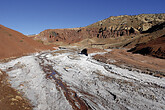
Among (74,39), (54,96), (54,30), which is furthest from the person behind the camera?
(54,30)

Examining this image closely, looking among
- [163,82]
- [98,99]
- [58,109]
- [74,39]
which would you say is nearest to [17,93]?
[58,109]

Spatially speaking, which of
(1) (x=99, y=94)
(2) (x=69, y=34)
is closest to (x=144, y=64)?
(1) (x=99, y=94)

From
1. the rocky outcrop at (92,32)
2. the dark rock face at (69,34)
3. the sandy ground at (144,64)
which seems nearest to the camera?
the sandy ground at (144,64)

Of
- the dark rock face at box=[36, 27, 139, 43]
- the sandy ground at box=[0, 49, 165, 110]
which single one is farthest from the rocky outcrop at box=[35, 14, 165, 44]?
the sandy ground at box=[0, 49, 165, 110]

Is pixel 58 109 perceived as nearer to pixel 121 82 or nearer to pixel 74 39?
pixel 121 82

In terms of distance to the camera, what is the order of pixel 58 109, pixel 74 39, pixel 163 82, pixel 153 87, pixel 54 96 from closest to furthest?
pixel 58 109 → pixel 54 96 → pixel 153 87 → pixel 163 82 → pixel 74 39

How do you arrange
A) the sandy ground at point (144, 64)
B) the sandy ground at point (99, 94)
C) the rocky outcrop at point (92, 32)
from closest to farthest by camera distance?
the sandy ground at point (99, 94), the sandy ground at point (144, 64), the rocky outcrop at point (92, 32)

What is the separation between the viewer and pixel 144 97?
5695mm

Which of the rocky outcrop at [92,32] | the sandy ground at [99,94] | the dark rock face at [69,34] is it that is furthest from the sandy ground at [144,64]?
the dark rock face at [69,34]

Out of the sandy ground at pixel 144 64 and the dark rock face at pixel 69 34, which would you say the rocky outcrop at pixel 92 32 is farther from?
the sandy ground at pixel 144 64

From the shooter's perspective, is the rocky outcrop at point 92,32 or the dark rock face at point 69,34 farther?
the dark rock face at point 69,34

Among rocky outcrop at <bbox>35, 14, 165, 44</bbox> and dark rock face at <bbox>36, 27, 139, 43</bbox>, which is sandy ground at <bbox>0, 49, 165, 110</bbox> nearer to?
rocky outcrop at <bbox>35, 14, 165, 44</bbox>

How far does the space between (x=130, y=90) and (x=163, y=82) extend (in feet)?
10.00

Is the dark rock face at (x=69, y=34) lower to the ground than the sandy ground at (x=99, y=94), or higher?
higher
